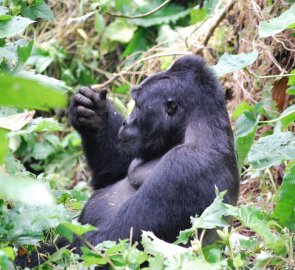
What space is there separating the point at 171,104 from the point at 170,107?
13 mm

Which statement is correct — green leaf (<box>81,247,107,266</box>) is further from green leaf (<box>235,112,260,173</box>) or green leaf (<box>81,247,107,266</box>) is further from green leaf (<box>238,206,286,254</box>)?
green leaf (<box>235,112,260,173</box>)

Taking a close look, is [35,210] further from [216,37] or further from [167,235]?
[216,37]

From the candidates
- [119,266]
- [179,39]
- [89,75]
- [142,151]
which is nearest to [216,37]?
[179,39]

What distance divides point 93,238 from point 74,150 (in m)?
2.59

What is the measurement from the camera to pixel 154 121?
2.75 meters

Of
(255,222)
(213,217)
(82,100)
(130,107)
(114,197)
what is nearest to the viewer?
(213,217)

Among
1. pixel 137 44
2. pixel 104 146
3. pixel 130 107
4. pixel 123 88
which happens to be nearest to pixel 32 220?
pixel 104 146

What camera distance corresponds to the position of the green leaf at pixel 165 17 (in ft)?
17.6

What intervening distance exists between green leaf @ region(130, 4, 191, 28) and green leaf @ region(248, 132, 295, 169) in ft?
9.14

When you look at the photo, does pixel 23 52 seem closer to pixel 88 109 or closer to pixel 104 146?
pixel 88 109

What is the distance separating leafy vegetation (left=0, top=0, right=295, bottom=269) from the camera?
175 centimetres

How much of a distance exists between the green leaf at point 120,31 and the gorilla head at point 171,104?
267cm

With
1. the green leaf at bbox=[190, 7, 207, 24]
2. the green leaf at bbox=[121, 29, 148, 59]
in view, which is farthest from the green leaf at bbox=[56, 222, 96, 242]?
the green leaf at bbox=[121, 29, 148, 59]

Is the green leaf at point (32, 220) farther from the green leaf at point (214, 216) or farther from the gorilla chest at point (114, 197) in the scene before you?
the gorilla chest at point (114, 197)
